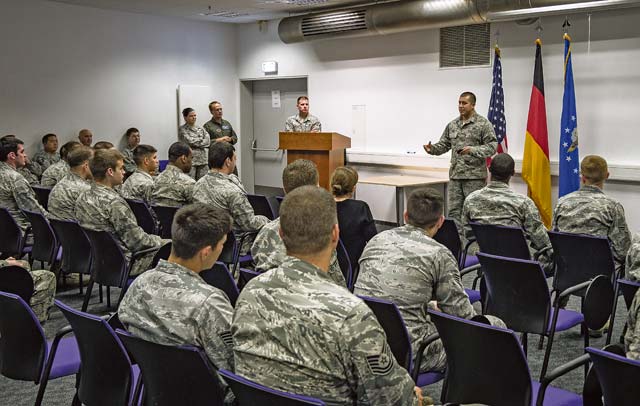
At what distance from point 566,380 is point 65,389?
117 inches

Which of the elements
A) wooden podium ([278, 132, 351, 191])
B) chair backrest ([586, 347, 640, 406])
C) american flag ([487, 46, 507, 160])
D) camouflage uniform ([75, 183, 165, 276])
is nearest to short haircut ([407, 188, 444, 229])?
chair backrest ([586, 347, 640, 406])

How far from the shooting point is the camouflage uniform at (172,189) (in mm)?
6336

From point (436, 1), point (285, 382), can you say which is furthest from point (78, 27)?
point (285, 382)

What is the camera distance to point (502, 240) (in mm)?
4781

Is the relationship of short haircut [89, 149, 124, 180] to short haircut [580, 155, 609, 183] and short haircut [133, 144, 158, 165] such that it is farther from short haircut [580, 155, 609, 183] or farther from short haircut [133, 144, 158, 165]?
short haircut [580, 155, 609, 183]

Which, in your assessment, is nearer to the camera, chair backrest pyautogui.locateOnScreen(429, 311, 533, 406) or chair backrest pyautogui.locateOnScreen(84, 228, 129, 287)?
chair backrest pyautogui.locateOnScreen(429, 311, 533, 406)

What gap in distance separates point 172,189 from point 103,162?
1.32 m

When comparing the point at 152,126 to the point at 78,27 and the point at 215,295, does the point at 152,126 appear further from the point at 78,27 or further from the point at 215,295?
the point at 215,295

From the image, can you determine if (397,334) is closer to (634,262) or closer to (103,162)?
(634,262)

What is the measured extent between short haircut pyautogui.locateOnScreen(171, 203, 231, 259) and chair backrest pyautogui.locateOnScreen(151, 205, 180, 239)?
3.17 metres

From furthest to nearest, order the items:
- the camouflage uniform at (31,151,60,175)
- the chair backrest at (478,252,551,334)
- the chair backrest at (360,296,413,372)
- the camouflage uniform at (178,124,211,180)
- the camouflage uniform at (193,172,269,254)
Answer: the camouflage uniform at (178,124,211,180) → the camouflage uniform at (31,151,60,175) → the camouflage uniform at (193,172,269,254) → the chair backrest at (478,252,551,334) → the chair backrest at (360,296,413,372)

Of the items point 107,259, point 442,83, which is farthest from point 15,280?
point 442,83

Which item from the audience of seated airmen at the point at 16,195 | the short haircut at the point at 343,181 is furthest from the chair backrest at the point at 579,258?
the audience of seated airmen at the point at 16,195

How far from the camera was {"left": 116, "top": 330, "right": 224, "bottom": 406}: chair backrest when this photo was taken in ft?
7.41
